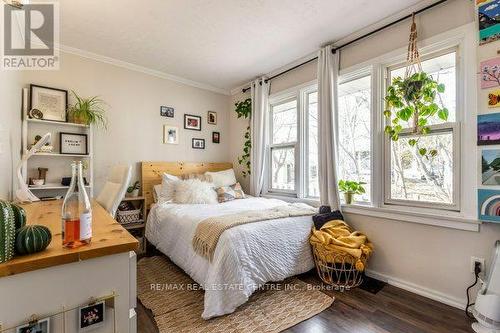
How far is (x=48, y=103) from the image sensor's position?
2645 millimetres

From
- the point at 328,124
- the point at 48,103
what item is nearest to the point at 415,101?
the point at 328,124

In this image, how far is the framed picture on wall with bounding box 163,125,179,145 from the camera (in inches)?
140

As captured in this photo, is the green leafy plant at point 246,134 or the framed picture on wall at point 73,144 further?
the green leafy plant at point 246,134

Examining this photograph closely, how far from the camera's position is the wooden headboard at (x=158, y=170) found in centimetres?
330

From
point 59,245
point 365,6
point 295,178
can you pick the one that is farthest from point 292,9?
point 59,245

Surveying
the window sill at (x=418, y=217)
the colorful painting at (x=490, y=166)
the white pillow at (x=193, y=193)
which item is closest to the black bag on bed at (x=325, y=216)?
the window sill at (x=418, y=217)

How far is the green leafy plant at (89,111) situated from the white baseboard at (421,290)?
3458 millimetres

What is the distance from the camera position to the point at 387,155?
236cm

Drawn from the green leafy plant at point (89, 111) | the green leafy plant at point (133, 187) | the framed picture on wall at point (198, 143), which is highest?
the green leafy plant at point (89, 111)

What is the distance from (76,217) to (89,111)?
2.48 m

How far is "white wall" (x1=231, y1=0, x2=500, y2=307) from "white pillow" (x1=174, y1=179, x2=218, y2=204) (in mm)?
1683

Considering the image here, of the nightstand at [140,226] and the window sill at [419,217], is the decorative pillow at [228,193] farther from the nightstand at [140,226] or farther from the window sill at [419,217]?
the window sill at [419,217]

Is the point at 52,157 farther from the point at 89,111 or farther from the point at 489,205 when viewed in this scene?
the point at 489,205

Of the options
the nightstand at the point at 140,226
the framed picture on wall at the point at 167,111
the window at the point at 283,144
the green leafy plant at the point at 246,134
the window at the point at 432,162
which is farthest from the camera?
the green leafy plant at the point at 246,134
